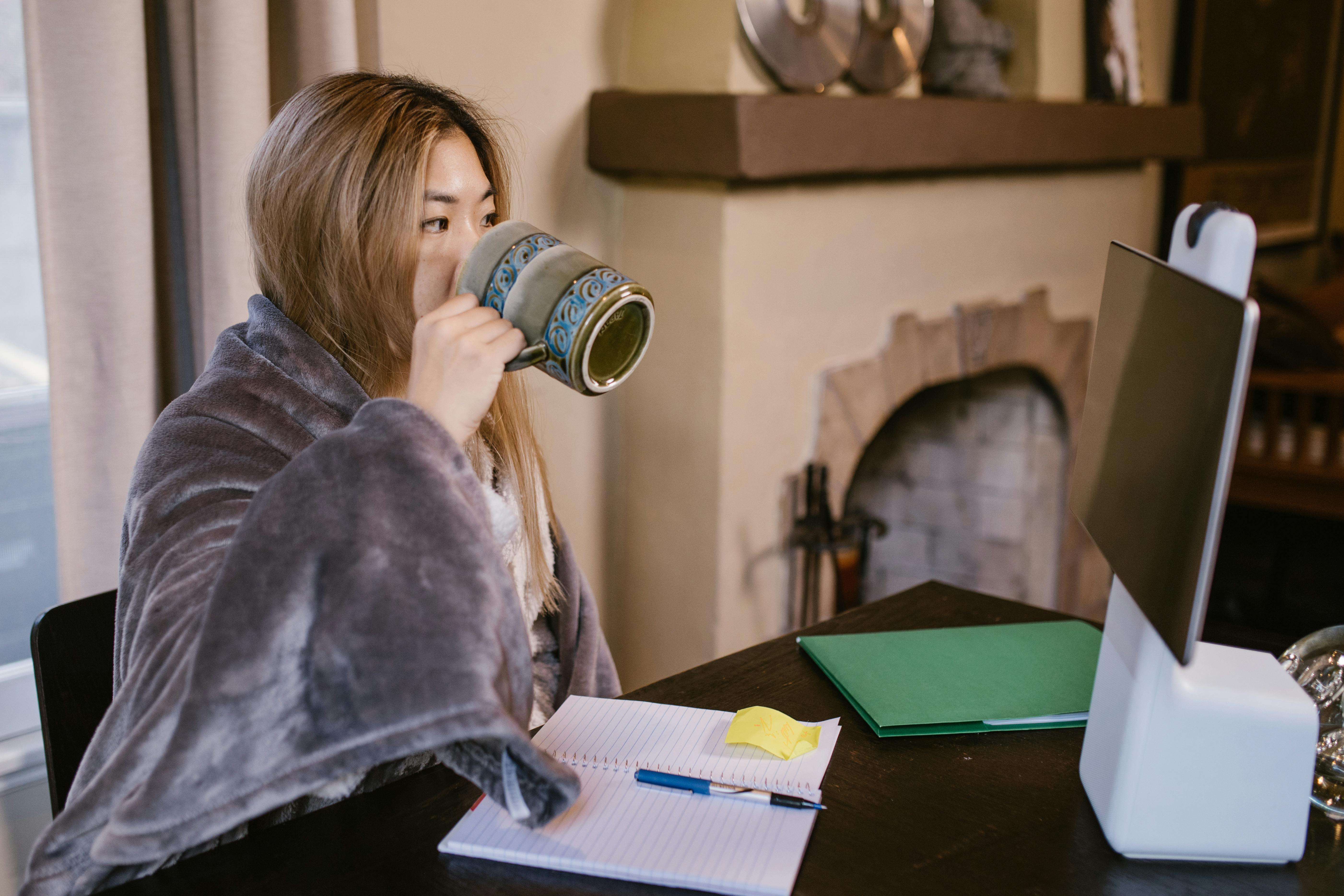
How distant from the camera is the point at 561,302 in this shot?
876 mm

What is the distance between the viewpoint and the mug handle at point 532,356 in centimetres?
89

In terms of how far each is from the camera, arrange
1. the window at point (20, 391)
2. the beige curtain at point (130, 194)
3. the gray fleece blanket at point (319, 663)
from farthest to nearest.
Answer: the window at point (20, 391), the beige curtain at point (130, 194), the gray fleece blanket at point (319, 663)

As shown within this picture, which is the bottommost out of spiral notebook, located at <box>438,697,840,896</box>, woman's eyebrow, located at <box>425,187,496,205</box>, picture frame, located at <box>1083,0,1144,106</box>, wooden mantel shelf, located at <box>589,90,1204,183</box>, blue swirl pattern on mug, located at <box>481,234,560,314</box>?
spiral notebook, located at <box>438,697,840,896</box>

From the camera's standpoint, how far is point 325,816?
0.83 metres

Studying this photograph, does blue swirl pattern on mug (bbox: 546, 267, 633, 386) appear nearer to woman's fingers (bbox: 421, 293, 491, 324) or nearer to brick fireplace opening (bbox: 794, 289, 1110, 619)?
woman's fingers (bbox: 421, 293, 491, 324)

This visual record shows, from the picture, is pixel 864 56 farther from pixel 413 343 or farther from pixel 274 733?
pixel 274 733

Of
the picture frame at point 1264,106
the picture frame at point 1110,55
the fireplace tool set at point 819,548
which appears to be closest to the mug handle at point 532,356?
the fireplace tool set at point 819,548

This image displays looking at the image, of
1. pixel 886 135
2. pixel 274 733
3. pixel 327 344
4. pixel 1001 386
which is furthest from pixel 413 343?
pixel 1001 386

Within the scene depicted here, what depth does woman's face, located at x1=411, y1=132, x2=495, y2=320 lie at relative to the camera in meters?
1.05

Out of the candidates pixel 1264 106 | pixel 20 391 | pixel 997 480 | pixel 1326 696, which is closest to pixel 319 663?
pixel 1326 696

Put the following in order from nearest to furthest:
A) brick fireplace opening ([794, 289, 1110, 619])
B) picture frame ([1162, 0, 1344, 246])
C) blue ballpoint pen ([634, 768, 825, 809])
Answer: blue ballpoint pen ([634, 768, 825, 809]) → brick fireplace opening ([794, 289, 1110, 619]) → picture frame ([1162, 0, 1344, 246])

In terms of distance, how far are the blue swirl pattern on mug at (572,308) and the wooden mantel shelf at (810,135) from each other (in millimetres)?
857

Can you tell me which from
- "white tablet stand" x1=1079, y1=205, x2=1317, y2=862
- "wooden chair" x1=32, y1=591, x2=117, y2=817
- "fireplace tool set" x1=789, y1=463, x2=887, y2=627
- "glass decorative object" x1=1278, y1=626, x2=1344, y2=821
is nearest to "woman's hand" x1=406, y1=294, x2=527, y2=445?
"wooden chair" x1=32, y1=591, x2=117, y2=817

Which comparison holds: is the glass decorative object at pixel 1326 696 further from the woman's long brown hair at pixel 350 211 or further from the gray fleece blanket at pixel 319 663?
the woman's long brown hair at pixel 350 211
